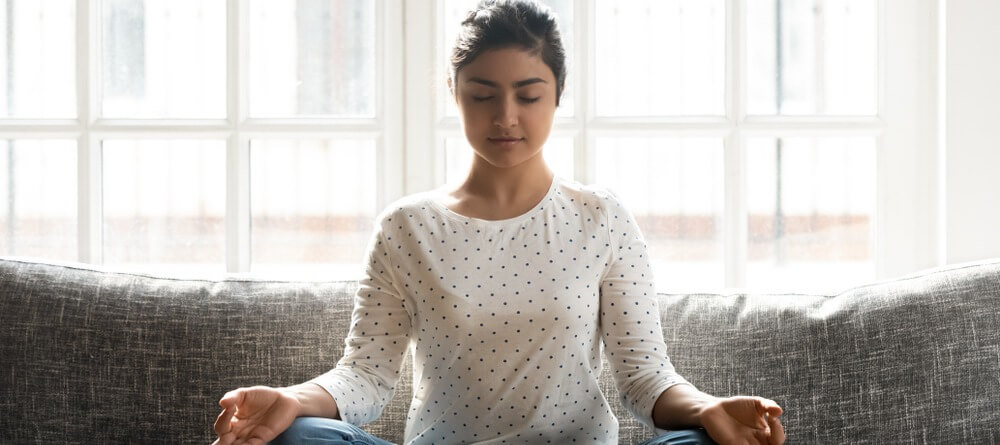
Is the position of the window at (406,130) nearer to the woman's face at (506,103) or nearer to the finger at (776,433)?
the woman's face at (506,103)

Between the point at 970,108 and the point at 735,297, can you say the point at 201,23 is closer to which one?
the point at 735,297

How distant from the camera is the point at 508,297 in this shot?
62.1 inches

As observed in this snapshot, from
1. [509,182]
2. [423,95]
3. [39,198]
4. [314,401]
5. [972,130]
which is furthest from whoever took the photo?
[39,198]

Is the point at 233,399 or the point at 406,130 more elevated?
the point at 406,130

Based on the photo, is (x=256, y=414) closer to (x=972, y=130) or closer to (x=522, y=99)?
(x=522, y=99)

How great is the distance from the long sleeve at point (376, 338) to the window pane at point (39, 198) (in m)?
0.99

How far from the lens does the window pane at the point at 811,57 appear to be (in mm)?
2234

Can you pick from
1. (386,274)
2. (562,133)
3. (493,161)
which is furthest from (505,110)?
(562,133)

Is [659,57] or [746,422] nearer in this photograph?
[746,422]

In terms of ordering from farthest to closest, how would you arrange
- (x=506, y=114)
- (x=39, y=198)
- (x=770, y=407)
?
(x=39, y=198) < (x=506, y=114) < (x=770, y=407)


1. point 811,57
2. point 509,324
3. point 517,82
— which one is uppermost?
point 811,57

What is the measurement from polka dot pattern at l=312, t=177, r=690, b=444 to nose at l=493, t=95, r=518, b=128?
162mm

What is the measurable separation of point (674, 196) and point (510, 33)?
2.72 ft

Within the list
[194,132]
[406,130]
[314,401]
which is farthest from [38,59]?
[314,401]
